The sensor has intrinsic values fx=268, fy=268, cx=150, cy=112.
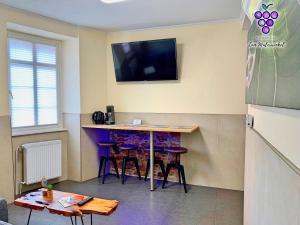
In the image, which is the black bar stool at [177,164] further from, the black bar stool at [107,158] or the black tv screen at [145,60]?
the black tv screen at [145,60]

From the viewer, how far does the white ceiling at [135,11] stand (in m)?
3.60

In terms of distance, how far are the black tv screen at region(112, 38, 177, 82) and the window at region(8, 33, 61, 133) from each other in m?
1.17

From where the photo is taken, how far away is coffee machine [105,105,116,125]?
5.15m

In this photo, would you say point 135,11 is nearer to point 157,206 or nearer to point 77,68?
point 77,68

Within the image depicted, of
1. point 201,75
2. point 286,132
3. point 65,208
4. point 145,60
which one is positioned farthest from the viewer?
point 145,60

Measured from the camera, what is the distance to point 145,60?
4.79 meters

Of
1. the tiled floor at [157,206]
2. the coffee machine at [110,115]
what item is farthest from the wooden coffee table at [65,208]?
the coffee machine at [110,115]

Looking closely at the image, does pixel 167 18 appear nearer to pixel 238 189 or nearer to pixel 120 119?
pixel 120 119

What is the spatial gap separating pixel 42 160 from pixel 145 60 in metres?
2.44

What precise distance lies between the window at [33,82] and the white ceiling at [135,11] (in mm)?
621

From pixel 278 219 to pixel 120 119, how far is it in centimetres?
432

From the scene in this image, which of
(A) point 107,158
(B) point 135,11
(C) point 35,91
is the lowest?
(A) point 107,158

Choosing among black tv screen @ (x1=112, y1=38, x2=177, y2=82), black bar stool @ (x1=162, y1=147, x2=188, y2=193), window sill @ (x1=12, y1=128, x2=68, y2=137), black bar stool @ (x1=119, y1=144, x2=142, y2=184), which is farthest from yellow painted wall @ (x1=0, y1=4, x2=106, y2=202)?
black bar stool @ (x1=162, y1=147, x2=188, y2=193)

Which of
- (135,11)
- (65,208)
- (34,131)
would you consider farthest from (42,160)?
(135,11)
